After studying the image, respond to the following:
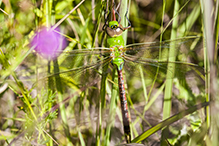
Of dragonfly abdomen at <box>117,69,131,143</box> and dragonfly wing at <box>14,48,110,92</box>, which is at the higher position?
dragonfly wing at <box>14,48,110,92</box>

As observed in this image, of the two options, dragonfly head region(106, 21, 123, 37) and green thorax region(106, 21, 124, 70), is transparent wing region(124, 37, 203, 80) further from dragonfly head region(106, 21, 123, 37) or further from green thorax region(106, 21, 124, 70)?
dragonfly head region(106, 21, 123, 37)

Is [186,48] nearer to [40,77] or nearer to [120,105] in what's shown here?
[120,105]

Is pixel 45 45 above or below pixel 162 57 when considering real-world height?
above

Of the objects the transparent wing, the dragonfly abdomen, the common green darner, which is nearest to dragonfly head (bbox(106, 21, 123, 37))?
the common green darner

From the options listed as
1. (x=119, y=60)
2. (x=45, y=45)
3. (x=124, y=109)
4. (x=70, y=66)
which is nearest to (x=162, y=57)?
(x=119, y=60)

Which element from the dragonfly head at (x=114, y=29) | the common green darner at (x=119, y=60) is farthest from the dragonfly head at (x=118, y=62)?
the dragonfly head at (x=114, y=29)

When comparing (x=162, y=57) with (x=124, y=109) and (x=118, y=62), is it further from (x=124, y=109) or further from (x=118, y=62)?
(x=124, y=109)

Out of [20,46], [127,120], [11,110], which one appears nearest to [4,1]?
[20,46]

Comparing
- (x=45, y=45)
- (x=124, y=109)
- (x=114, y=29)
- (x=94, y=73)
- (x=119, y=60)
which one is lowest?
(x=124, y=109)
